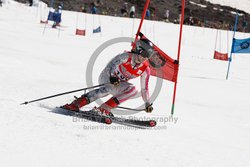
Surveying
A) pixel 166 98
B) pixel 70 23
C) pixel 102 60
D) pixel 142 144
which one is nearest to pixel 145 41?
pixel 142 144

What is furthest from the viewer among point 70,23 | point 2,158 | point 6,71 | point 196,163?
point 70,23

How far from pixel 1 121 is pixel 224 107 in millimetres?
7265

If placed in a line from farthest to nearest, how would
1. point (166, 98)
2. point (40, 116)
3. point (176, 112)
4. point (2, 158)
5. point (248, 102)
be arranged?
point (248, 102) < point (166, 98) < point (176, 112) < point (40, 116) < point (2, 158)

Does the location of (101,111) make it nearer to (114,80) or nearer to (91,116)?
(91,116)

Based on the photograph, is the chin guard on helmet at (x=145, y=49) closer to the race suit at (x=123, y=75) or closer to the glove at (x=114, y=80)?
the race suit at (x=123, y=75)

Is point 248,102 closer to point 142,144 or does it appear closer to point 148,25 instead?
point 142,144

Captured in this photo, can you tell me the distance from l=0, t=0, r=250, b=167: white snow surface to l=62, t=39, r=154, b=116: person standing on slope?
0.67 m

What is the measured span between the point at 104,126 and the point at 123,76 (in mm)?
1105

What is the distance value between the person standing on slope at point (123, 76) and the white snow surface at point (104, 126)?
67cm

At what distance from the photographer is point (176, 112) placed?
8531 millimetres

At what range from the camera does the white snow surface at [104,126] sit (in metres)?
4.31

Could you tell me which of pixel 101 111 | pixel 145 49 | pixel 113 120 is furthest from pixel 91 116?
pixel 145 49


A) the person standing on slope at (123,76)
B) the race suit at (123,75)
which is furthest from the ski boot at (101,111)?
the race suit at (123,75)

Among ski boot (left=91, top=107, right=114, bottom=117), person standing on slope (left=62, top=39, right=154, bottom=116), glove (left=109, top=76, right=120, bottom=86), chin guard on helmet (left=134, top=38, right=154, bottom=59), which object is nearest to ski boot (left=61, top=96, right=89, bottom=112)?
person standing on slope (left=62, top=39, right=154, bottom=116)
